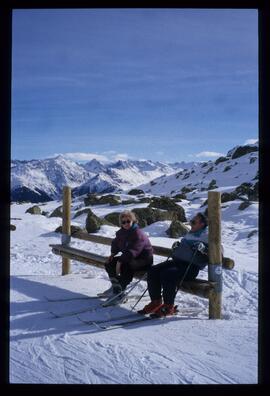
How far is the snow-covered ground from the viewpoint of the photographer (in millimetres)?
3602

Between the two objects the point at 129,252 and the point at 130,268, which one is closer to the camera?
the point at 129,252

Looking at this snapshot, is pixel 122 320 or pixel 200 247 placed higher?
pixel 200 247

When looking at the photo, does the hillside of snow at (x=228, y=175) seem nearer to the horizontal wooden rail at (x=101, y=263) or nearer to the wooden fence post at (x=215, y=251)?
the horizontal wooden rail at (x=101, y=263)

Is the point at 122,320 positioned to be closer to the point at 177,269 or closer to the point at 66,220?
the point at 177,269

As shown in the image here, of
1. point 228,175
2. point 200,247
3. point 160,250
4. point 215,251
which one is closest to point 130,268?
point 160,250

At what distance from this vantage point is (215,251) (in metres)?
5.09

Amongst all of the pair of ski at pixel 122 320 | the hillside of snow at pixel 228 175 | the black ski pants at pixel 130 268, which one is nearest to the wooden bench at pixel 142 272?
the black ski pants at pixel 130 268

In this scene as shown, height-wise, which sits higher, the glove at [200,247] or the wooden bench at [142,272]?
the glove at [200,247]

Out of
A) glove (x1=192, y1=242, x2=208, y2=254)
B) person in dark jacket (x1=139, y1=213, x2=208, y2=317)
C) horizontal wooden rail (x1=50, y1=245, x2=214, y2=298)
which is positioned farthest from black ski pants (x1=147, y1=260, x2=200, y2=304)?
glove (x1=192, y1=242, x2=208, y2=254)

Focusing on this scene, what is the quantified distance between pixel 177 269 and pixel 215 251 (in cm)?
50

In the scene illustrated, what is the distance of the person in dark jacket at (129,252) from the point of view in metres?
5.64

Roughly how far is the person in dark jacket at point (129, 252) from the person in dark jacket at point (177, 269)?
0.39 meters
